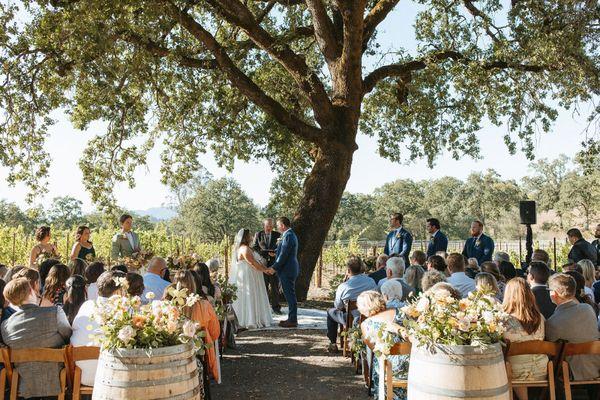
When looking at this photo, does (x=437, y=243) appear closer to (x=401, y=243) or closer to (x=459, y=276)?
(x=401, y=243)

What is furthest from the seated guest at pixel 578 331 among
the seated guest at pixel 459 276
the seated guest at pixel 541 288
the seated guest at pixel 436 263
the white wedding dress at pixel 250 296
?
the white wedding dress at pixel 250 296

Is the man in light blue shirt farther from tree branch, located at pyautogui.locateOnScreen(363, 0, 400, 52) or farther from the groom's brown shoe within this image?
tree branch, located at pyautogui.locateOnScreen(363, 0, 400, 52)

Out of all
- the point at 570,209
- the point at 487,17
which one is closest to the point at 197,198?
the point at 570,209

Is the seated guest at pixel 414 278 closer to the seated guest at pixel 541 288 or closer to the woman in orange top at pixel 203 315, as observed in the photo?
the seated guest at pixel 541 288

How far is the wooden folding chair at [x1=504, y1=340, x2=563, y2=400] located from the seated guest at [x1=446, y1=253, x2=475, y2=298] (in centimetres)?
196

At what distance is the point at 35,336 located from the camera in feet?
14.3

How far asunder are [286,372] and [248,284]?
279cm

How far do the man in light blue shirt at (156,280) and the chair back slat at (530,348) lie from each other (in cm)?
355

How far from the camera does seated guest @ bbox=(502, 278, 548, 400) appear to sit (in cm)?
440

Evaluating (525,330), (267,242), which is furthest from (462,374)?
(267,242)

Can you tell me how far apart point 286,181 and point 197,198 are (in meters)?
37.5

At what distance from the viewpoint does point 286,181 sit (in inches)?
678

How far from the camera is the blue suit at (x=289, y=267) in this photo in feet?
30.8

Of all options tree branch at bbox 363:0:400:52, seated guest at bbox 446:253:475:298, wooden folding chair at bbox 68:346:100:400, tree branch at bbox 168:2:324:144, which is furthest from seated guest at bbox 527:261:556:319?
tree branch at bbox 363:0:400:52
